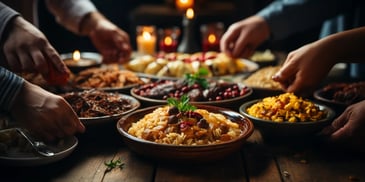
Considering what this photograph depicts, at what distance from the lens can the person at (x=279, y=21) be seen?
3270 millimetres

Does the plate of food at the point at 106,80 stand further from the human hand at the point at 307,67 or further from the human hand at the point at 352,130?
the human hand at the point at 352,130

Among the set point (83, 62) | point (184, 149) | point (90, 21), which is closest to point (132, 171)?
point (184, 149)

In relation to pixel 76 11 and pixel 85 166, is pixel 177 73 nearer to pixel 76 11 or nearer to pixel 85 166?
pixel 76 11

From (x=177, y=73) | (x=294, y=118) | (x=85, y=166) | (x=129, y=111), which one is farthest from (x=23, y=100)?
(x=177, y=73)

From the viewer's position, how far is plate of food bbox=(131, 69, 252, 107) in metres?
2.34

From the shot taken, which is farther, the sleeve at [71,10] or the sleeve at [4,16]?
Answer: the sleeve at [71,10]

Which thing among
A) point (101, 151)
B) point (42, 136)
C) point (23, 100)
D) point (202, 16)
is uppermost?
point (23, 100)

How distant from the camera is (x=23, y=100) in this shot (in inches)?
67.7

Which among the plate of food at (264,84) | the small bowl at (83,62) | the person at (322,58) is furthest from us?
the small bowl at (83,62)

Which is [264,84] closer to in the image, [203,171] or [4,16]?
[203,171]

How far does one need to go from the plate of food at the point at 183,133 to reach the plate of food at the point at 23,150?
0.23m

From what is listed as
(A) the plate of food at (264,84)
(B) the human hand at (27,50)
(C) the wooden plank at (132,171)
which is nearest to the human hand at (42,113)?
(C) the wooden plank at (132,171)

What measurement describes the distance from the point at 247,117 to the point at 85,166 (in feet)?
2.52

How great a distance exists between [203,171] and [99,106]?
0.67m
